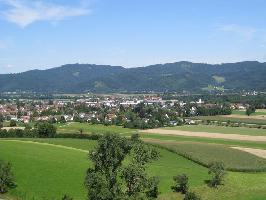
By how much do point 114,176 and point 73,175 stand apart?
1690 centimetres

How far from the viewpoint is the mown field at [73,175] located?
54.9m

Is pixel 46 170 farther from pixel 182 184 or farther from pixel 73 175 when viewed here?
pixel 182 184

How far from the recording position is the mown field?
54.9m

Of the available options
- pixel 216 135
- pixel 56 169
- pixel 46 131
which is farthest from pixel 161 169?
pixel 216 135

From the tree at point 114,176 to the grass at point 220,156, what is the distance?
26.8 m

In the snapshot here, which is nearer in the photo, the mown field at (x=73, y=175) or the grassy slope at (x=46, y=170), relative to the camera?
the grassy slope at (x=46, y=170)

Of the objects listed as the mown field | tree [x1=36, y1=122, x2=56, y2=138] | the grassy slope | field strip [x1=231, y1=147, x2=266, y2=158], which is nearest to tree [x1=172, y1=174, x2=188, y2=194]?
the mown field

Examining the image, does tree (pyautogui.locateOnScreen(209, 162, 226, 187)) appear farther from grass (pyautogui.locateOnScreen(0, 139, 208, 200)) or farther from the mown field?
grass (pyautogui.locateOnScreen(0, 139, 208, 200))

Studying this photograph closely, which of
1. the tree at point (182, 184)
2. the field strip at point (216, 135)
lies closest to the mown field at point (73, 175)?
the tree at point (182, 184)

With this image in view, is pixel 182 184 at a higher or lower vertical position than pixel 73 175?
lower

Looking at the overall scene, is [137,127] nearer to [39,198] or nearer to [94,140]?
[94,140]

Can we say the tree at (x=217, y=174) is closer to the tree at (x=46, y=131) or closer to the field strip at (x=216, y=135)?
the field strip at (x=216, y=135)

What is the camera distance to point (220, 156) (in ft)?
281

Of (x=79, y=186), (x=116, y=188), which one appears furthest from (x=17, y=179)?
(x=116, y=188)
